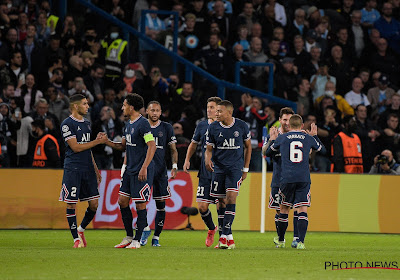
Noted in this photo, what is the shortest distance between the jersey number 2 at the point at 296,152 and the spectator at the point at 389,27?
43.5 ft

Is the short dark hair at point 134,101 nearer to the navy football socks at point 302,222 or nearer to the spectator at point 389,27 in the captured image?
the navy football socks at point 302,222

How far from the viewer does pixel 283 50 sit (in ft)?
77.5

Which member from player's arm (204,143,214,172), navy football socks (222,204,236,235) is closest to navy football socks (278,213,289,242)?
navy football socks (222,204,236,235)

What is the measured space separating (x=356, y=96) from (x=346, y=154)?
13.2 feet

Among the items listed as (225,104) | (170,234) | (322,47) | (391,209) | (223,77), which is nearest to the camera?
(225,104)

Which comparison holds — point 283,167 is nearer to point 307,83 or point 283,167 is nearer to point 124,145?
point 124,145

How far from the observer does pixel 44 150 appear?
18.7 metres

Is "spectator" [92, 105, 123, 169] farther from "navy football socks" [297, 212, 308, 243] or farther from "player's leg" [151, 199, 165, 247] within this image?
"navy football socks" [297, 212, 308, 243]

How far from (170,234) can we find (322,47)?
944cm

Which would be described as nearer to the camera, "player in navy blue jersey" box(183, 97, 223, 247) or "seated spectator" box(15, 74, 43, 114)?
"player in navy blue jersey" box(183, 97, 223, 247)

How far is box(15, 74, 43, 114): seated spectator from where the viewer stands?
64.7ft

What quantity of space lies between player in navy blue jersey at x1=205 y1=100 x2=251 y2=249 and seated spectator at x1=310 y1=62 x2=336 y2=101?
31.4 feet

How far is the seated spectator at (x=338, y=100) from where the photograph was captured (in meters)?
22.6

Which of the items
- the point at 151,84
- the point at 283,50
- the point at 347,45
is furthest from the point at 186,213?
the point at 347,45
